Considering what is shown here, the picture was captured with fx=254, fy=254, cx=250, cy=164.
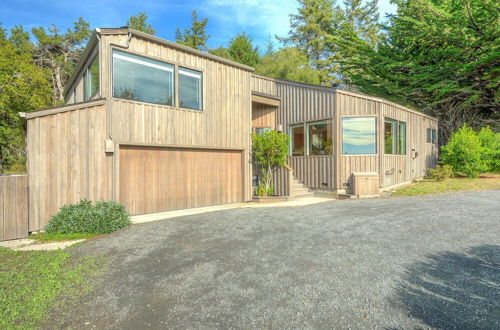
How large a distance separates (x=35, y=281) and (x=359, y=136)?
33.3 ft

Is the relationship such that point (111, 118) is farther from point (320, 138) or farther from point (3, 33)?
point (3, 33)

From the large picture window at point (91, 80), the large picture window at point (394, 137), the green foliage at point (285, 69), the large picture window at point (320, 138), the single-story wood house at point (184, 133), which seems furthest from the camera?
the green foliage at point (285, 69)

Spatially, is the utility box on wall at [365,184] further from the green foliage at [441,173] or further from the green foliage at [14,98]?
the green foliage at [14,98]

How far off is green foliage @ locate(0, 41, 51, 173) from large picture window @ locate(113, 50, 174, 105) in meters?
12.6

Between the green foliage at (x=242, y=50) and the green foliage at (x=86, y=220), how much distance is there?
20.9 meters

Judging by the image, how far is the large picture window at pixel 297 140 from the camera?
37.0ft

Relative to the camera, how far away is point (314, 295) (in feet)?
9.21

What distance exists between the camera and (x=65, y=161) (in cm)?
617

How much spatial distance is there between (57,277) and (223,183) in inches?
244

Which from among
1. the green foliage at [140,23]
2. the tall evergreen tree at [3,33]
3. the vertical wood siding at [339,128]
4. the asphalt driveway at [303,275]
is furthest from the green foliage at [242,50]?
the asphalt driveway at [303,275]

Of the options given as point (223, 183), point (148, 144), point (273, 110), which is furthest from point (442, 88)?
point (148, 144)

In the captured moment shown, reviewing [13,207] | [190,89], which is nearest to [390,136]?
[190,89]

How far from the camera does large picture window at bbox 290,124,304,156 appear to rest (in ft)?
37.0

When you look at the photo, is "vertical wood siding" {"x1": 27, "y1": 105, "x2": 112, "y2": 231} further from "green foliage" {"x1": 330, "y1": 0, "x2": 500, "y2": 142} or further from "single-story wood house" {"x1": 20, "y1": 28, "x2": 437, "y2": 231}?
"green foliage" {"x1": 330, "y1": 0, "x2": 500, "y2": 142}
